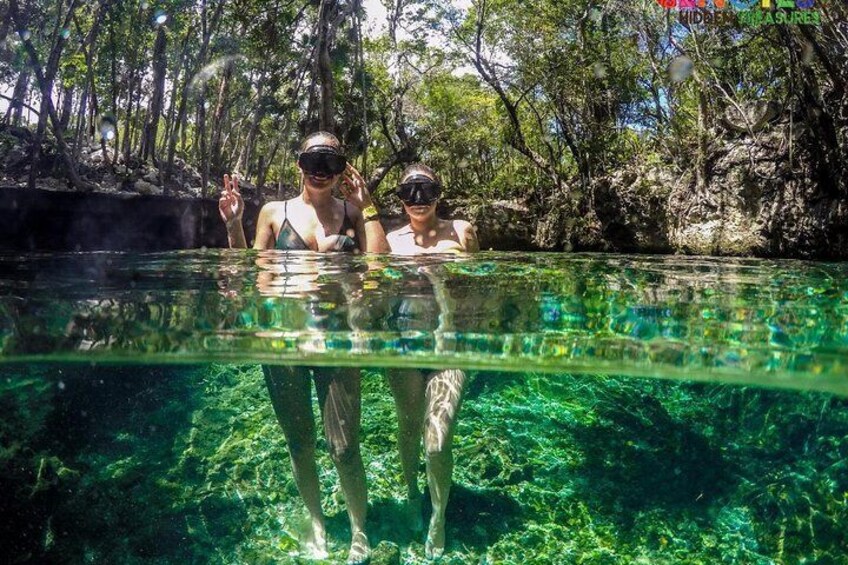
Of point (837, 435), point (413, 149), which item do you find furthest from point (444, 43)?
point (837, 435)

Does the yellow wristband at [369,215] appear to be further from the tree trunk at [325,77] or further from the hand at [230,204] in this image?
the tree trunk at [325,77]

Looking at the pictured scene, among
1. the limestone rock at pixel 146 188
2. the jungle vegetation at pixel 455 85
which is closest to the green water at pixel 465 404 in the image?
the jungle vegetation at pixel 455 85

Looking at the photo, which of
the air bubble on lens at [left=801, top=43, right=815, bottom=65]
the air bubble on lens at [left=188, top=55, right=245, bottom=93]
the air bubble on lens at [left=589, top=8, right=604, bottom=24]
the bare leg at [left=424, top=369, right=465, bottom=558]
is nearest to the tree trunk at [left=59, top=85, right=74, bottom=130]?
the air bubble on lens at [left=188, top=55, right=245, bottom=93]

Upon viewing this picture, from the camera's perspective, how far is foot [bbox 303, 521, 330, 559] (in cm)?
470

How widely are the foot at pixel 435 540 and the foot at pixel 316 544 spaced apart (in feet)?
2.52

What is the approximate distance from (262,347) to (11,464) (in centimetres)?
368

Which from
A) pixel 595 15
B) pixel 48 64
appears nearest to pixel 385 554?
pixel 48 64

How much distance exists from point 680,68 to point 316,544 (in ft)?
57.0

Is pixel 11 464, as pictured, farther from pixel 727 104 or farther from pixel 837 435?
pixel 727 104

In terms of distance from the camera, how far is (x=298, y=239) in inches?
188

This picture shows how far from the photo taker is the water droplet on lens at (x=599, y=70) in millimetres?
20809

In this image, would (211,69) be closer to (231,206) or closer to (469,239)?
(231,206)

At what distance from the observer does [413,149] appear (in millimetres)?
25406

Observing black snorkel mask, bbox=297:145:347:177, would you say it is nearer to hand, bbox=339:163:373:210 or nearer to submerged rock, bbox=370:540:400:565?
hand, bbox=339:163:373:210
